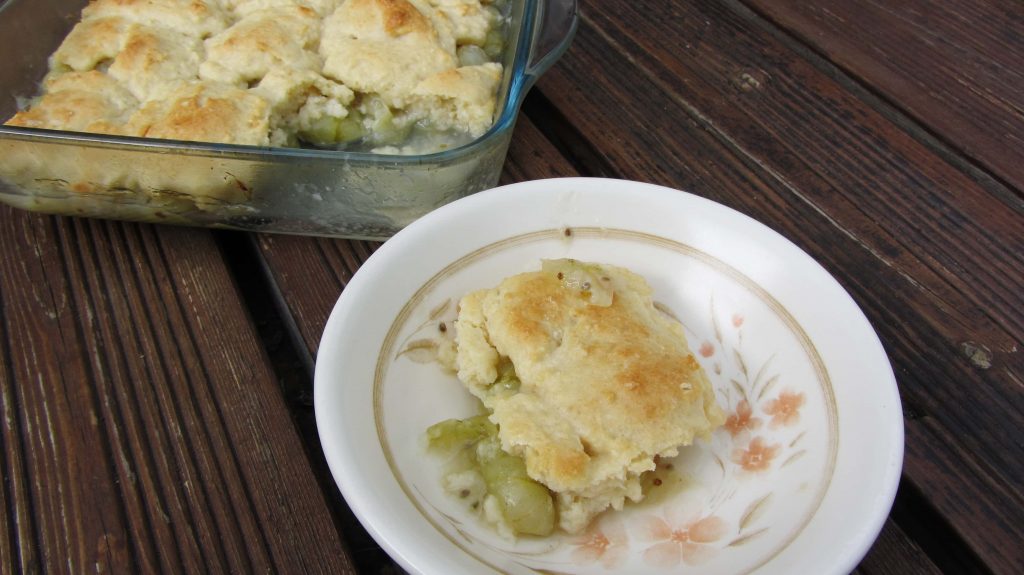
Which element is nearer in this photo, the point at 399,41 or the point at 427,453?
the point at 427,453

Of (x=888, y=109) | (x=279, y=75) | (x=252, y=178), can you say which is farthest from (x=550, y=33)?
(x=888, y=109)

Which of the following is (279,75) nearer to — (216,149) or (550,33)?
(216,149)

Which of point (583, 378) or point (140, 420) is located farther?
point (140, 420)

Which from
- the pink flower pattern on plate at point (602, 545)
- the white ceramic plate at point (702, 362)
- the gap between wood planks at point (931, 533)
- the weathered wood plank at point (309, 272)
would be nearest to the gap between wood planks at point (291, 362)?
the weathered wood plank at point (309, 272)

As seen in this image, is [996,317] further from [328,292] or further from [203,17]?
[203,17]

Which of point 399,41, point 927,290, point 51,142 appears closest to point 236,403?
point 51,142

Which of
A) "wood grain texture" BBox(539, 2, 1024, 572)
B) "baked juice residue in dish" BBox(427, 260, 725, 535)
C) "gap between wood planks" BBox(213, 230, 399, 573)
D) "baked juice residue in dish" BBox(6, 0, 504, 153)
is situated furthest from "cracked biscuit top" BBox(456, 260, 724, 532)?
"baked juice residue in dish" BBox(6, 0, 504, 153)
